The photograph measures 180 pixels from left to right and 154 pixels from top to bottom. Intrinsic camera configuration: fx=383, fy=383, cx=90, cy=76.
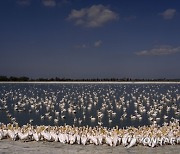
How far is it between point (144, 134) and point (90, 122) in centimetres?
1494

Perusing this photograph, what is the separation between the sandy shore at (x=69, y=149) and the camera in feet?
50.0

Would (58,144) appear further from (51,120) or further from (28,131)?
(51,120)

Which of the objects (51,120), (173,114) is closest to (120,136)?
(51,120)

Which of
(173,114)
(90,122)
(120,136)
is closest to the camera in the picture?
(120,136)

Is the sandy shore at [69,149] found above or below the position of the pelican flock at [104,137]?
below

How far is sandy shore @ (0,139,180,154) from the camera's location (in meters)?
15.2

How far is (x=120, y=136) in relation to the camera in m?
16.5

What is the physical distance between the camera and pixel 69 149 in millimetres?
15641

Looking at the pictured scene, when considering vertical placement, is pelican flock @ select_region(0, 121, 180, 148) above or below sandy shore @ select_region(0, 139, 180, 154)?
above

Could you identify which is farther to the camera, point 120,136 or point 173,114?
point 173,114

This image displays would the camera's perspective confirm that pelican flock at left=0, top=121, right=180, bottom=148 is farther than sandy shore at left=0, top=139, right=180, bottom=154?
Yes

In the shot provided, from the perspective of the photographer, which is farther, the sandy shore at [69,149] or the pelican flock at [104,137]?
the pelican flock at [104,137]

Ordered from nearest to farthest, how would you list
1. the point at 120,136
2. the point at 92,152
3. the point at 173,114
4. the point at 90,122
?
the point at 92,152 → the point at 120,136 → the point at 90,122 → the point at 173,114

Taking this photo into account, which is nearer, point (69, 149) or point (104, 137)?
point (69, 149)
